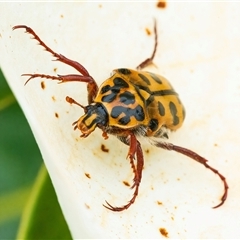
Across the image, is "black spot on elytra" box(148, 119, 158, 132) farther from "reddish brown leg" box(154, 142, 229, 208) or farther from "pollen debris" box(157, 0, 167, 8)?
"pollen debris" box(157, 0, 167, 8)

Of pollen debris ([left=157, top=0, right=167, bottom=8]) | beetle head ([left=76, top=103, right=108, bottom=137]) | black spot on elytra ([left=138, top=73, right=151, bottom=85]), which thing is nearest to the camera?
beetle head ([left=76, top=103, right=108, bottom=137])

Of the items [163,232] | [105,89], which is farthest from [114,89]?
[163,232]

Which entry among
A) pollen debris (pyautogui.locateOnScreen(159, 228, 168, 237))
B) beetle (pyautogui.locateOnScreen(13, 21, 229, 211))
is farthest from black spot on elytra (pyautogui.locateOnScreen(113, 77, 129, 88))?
pollen debris (pyautogui.locateOnScreen(159, 228, 168, 237))

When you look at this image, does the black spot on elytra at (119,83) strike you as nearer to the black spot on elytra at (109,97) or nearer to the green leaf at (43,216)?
the black spot on elytra at (109,97)

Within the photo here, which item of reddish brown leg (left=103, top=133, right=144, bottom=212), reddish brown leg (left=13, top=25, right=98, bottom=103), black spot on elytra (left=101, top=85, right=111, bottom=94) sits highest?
reddish brown leg (left=13, top=25, right=98, bottom=103)

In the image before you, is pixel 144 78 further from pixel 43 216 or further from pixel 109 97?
pixel 43 216

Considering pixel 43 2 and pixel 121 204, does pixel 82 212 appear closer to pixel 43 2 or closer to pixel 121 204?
pixel 121 204

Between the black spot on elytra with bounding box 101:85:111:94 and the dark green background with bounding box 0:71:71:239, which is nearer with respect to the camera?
the black spot on elytra with bounding box 101:85:111:94

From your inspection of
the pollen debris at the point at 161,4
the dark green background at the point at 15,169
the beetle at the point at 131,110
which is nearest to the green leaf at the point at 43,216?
the dark green background at the point at 15,169
